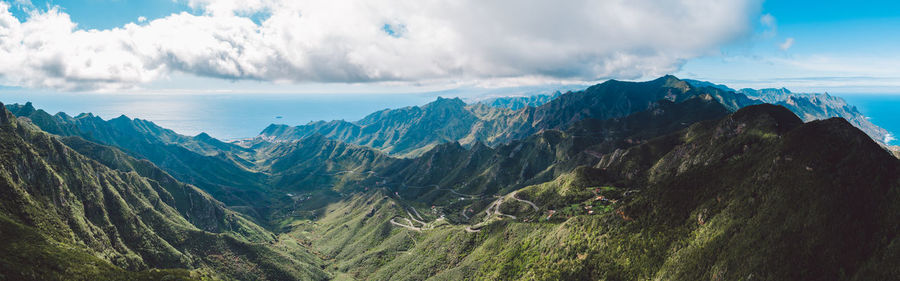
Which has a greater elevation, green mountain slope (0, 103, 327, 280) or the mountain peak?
the mountain peak

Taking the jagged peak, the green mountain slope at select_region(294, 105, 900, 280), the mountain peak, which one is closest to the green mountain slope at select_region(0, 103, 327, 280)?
the jagged peak

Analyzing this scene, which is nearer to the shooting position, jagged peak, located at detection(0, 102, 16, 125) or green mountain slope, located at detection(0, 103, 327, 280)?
green mountain slope, located at detection(0, 103, 327, 280)

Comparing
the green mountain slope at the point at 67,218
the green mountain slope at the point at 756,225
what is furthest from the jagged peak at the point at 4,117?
the green mountain slope at the point at 756,225

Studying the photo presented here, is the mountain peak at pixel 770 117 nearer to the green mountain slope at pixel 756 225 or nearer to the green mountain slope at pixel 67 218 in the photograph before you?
the green mountain slope at pixel 756 225

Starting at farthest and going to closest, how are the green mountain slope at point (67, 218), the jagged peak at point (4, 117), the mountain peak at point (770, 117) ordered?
the jagged peak at point (4, 117) → the mountain peak at point (770, 117) → the green mountain slope at point (67, 218)

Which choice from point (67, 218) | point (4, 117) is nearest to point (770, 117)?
point (67, 218)

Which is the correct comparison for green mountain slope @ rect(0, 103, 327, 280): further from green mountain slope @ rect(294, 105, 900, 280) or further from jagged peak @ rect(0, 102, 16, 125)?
green mountain slope @ rect(294, 105, 900, 280)

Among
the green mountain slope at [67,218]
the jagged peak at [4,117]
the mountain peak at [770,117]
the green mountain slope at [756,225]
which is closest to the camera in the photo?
the green mountain slope at [756,225]

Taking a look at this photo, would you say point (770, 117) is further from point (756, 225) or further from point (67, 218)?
point (67, 218)

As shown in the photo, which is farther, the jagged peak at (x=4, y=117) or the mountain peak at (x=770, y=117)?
the jagged peak at (x=4, y=117)

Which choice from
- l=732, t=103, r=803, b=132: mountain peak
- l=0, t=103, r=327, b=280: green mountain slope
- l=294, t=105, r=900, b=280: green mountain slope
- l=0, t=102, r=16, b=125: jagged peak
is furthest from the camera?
l=0, t=102, r=16, b=125: jagged peak

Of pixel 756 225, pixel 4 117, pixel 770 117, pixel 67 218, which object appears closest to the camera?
pixel 756 225
